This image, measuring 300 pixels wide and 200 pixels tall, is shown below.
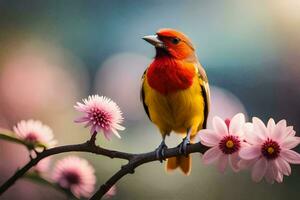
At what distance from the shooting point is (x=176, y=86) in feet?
2.09

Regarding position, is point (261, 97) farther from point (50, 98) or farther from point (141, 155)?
point (141, 155)

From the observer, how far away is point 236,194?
978 mm

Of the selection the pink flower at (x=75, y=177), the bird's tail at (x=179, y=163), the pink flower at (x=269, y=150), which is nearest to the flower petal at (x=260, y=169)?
the pink flower at (x=269, y=150)

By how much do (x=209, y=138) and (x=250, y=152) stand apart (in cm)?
3

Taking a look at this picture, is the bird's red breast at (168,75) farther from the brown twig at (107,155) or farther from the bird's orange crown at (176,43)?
the brown twig at (107,155)

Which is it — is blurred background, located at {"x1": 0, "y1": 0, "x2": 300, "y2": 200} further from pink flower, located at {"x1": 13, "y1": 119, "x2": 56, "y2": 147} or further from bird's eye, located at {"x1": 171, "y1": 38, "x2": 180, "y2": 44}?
pink flower, located at {"x1": 13, "y1": 119, "x2": 56, "y2": 147}

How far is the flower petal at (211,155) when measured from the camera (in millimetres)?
413

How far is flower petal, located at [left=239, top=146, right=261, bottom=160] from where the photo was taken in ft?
1.36

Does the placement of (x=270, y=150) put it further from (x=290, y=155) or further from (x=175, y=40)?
(x=175, y=40)

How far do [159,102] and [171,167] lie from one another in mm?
76

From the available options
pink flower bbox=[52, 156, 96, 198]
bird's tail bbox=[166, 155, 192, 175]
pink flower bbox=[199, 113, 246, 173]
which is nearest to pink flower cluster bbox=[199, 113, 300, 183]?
pink flower bbox=[199, 113, 246, 173]

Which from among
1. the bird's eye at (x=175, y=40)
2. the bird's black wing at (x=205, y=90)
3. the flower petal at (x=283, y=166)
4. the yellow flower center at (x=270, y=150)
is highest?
the bird's eye at (x=175, y=40)

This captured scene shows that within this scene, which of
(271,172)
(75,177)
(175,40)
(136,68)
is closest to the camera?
(271,172)

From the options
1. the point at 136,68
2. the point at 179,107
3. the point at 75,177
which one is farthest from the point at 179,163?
the point at 136,68
